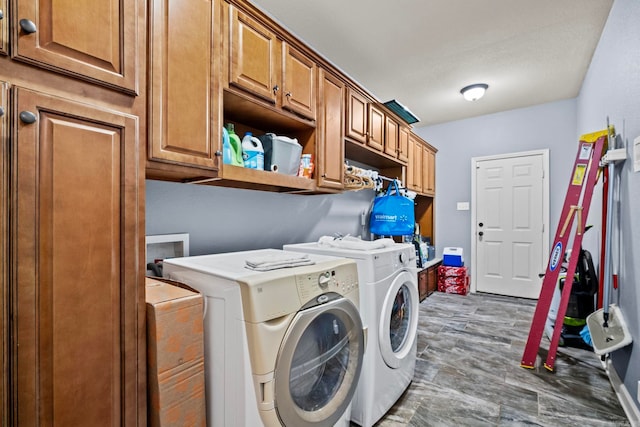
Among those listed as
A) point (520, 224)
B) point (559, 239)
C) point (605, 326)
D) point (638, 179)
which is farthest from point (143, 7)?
point (520, 224)

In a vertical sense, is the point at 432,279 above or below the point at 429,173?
below

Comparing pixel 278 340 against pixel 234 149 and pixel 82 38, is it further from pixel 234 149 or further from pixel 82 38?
pixel 82 38

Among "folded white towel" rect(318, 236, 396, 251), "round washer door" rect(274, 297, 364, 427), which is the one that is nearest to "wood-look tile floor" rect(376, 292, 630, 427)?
"round washer door" rect(274, 297, 364, 427)

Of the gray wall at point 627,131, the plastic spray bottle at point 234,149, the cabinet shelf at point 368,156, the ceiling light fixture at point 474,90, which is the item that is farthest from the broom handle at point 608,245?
the plastic spray bottle at point 234,149

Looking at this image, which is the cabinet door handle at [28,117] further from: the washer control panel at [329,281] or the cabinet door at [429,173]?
the cabinet door at [429,173]

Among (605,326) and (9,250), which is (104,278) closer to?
(9,250)

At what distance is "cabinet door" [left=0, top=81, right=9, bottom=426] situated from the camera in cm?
76

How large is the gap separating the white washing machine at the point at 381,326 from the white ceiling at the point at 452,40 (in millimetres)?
1729

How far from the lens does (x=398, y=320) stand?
1.90 metres

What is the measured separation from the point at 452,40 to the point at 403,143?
1.11 m

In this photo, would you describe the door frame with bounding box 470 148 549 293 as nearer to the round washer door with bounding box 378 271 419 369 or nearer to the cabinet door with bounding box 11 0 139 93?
the round washer door with bounding box 378 271 419 369

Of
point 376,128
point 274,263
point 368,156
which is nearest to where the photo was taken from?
point 274,263

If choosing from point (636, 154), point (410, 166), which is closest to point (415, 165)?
point (410, 166)

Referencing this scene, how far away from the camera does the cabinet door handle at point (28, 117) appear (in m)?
0.79
